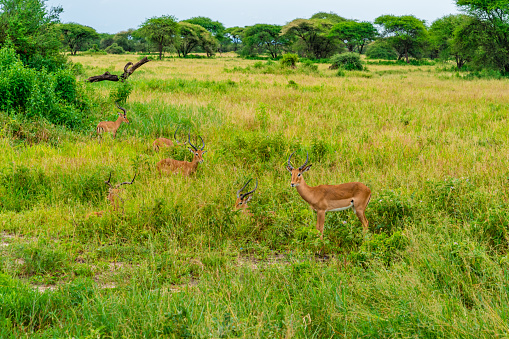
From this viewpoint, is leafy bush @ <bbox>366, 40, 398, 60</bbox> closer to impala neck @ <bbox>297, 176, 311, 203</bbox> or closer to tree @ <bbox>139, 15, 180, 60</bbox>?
tree @ <bbox>139, 15, 180, 60</bbox>

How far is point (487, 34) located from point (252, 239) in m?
29.2

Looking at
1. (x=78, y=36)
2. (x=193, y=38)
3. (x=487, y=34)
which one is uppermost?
(x=78, y=36)

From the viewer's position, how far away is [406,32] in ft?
187

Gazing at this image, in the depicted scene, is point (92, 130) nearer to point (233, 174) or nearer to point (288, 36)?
point (233, 174)

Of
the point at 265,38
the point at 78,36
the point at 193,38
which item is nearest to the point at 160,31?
the point at 193,38

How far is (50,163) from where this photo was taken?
6949 mm

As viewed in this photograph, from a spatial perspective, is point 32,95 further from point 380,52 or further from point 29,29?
point 380,52

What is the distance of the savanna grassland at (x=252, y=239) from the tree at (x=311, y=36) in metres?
51.7

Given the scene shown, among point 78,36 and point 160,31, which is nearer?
point 160,31

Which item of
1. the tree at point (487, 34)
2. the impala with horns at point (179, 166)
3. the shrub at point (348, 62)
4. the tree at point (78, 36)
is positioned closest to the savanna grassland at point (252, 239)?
the impala with horns at point (179, 166)

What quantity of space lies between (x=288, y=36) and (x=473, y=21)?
35.7 m

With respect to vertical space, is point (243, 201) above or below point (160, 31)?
below

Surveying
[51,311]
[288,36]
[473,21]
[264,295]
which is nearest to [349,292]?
[264,295]

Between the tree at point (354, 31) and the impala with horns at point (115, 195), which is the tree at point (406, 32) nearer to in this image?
the tree at point (354, 31)
